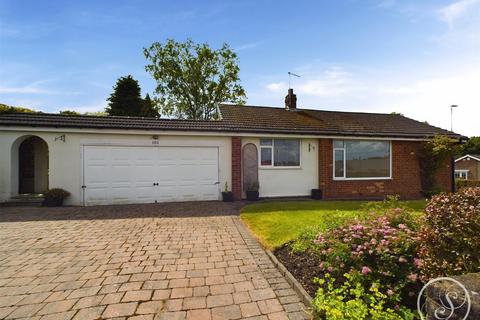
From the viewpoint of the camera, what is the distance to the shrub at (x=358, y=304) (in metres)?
2.48

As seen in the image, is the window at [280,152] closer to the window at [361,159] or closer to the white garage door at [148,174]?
the window at [361,159]

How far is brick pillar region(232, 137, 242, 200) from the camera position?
1084 centimetres

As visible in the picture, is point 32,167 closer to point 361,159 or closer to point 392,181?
point 361,159

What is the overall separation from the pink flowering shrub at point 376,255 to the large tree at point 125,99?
2676cm

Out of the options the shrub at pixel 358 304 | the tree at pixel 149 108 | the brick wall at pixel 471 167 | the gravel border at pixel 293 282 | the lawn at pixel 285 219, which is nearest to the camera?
the shrub at pixel 358 304

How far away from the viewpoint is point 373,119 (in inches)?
610

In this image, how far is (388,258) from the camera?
314 cm

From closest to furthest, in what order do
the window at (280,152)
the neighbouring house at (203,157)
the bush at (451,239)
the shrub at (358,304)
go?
the shrub at (358,304) → the bush at (451,239) → the neighbouring house at (203,157) → the window at (280,152)

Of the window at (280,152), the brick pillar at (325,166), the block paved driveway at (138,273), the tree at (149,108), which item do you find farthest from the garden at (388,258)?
the tree at (149,108)

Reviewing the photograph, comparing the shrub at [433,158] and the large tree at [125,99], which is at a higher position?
the large tree at [125,99]

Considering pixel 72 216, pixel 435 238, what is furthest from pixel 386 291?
pixel 72 216

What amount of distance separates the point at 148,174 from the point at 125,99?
1945 cm

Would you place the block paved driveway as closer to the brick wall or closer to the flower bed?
the flower bed

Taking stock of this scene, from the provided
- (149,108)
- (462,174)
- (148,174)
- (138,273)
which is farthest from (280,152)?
(462,174)
